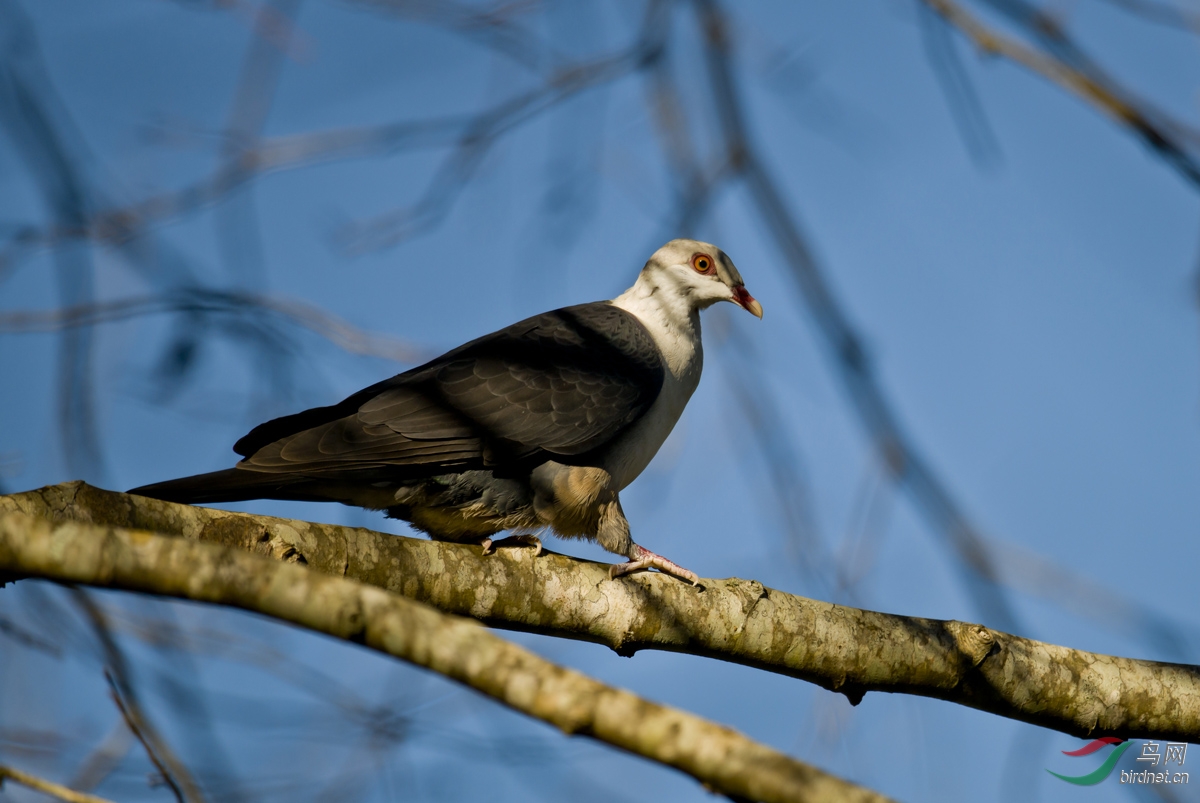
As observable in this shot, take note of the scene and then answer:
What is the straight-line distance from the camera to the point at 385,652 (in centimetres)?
171

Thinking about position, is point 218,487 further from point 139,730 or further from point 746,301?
point 746,301

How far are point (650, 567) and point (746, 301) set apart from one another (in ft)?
5.98

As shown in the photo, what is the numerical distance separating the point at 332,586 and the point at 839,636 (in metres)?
1.81

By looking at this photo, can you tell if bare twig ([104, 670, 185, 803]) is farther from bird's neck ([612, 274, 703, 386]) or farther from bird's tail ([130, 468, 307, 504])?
bird's neck ([612, 274, 703, 386])

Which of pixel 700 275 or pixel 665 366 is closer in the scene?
pixel 665 366

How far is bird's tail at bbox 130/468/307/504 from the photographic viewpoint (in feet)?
10.4

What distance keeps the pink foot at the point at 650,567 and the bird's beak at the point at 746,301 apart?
1.64m

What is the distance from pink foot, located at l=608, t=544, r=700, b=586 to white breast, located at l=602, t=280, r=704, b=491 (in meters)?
0.54

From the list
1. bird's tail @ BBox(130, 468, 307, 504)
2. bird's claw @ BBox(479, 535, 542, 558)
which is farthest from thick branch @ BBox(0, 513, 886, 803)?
bird's claw @ BBox(479, 535, 542, 558)

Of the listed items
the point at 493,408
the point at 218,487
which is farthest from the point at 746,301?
the point at 218,487

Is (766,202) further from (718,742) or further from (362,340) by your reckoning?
(718,742)

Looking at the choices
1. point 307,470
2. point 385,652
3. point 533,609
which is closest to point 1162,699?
point 533,609

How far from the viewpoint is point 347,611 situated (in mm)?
1695

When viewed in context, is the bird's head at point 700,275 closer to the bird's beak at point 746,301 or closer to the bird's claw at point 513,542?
the bird's beak at point 746,301
